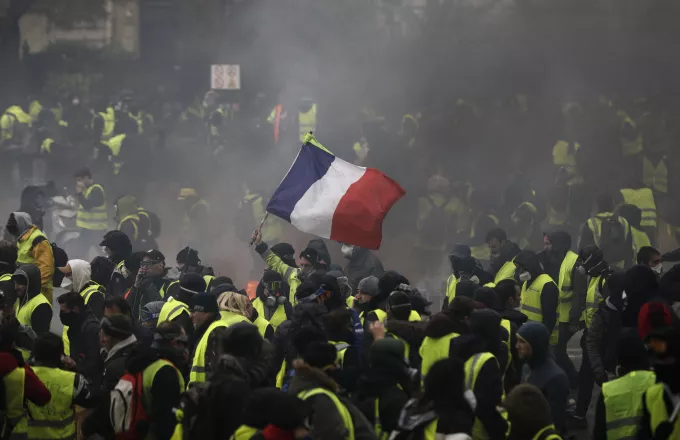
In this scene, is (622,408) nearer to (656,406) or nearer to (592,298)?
(656,406)

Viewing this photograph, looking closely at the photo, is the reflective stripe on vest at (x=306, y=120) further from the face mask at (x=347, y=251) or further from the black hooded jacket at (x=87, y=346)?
the black hooded jacket at (x=87, y=346)

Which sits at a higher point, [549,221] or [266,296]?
[266,296]

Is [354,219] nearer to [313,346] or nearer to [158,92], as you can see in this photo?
[313,346]

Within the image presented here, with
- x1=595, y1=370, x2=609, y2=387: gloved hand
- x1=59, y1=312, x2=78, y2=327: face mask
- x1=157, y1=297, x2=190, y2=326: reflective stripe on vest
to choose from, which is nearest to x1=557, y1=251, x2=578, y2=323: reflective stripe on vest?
x1=595, y1=370, x2=609, y2=387: gloved hand

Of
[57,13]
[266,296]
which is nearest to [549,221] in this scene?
[266,296]

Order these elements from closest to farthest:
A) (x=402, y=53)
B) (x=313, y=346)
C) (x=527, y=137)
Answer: (x=313, y=346), (x=527, y=137), (x=402, y=53)

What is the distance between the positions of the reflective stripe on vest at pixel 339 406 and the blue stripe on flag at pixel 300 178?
417 cm

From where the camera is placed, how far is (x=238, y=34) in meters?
30.4

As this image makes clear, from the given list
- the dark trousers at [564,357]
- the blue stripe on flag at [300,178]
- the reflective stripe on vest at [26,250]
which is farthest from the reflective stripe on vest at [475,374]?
the reflective stripe on vest at [26,250]

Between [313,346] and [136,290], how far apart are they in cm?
457

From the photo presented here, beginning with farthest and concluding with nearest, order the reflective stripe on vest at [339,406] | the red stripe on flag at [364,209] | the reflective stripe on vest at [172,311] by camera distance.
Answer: the red stripe on flag at [364,209] → the reflective stripe on vest at [172,311] → the reflective stripe on vest at [339,406]

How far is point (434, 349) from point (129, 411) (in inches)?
76.2

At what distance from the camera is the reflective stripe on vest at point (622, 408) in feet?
18.8

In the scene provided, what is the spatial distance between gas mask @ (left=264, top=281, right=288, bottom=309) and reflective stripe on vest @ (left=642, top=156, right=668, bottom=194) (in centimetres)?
1398
